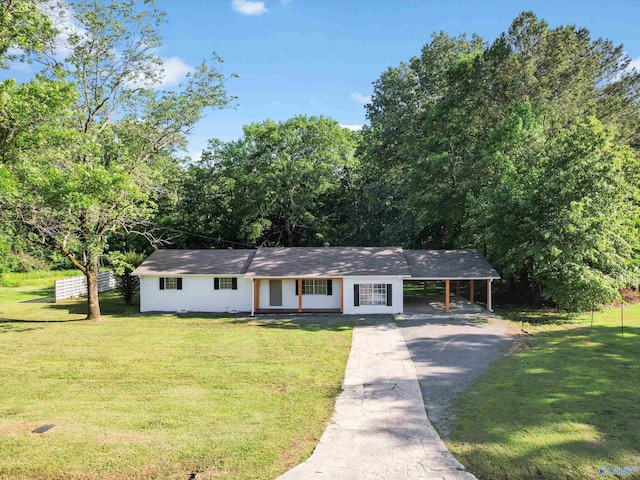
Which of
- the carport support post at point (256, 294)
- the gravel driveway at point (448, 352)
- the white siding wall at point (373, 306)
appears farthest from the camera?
the carport support post at point (256, 294)

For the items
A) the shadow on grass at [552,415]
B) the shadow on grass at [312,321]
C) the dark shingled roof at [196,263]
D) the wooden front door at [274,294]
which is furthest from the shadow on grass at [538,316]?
the dark shingled roof at [196,263]

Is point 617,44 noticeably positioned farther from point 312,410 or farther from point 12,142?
point 12,142

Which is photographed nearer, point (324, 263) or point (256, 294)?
point (256, 294)

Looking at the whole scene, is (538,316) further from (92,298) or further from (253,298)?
(92,298)

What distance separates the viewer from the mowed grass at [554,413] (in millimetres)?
7211

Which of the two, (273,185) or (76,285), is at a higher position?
(273,185)

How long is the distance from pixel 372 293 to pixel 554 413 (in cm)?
1299

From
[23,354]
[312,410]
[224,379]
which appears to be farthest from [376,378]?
[23,354]

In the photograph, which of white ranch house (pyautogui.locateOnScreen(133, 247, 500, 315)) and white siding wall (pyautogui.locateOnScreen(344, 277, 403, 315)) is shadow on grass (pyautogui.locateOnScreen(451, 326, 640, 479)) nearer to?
white siding wall (pyautogui.locateOnScreen(344, 277, 403, 315))

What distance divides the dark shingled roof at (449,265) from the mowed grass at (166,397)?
602 cm

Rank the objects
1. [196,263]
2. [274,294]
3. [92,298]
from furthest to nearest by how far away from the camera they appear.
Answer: [196,263] < [274,294] < [92,298]

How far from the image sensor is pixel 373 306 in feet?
71.9

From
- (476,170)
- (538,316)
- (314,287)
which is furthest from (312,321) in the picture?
(476,170)

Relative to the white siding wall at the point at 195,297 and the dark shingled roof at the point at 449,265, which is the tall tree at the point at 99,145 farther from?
the dark shingled roof at the point at 449,265
